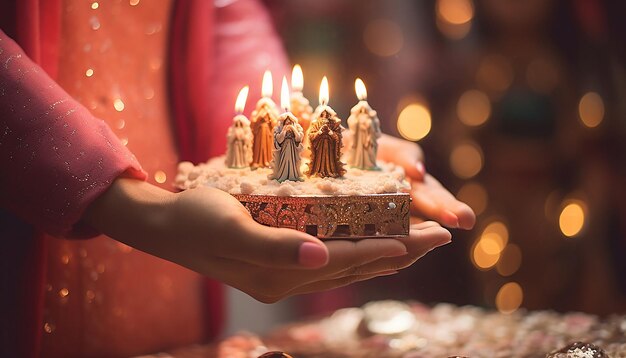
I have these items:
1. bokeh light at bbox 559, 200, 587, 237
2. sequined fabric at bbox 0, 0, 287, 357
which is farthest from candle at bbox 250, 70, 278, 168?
bokeh light at bbox 559, 200, 587, 237

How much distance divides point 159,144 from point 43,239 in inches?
13.8

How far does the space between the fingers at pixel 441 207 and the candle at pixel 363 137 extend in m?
0.10

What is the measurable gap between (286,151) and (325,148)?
7cm

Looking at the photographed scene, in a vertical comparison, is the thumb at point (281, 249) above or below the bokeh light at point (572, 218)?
below

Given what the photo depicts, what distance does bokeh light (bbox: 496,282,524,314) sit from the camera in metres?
2.61

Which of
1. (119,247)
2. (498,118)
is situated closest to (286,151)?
(119,247)

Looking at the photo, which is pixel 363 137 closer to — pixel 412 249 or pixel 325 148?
pixel 325 148

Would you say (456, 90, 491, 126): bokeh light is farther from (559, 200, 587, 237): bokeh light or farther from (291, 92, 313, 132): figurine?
(291, 92, 313, 132): figurine

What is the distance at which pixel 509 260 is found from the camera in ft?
8.73

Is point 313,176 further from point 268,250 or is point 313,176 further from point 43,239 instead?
point 43,239

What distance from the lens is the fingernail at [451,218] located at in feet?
4.16

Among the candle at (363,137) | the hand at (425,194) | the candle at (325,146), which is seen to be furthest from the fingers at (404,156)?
the candle at (325,146)

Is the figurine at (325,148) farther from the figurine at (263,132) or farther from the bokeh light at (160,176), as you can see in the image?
the bokeh light at (160,176)

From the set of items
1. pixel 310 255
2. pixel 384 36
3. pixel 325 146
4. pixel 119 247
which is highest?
pixel 384 36
